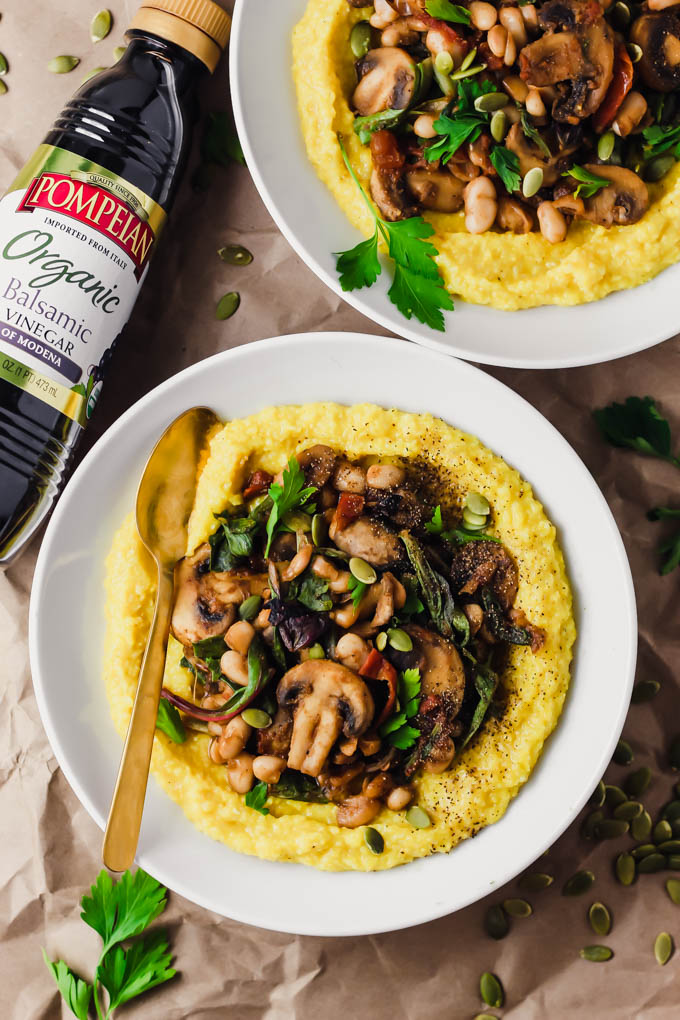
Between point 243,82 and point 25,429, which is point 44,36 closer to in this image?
point 243,82

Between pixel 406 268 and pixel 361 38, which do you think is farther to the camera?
pixel 361 38

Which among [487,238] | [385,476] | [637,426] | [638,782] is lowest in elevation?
[638,782]

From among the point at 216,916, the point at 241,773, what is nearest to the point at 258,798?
the point at 241,773

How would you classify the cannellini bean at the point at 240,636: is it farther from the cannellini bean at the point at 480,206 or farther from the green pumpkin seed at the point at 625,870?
the green pumpkin seed at the point at 625,870

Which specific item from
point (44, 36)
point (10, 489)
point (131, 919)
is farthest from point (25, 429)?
point (131, 919)

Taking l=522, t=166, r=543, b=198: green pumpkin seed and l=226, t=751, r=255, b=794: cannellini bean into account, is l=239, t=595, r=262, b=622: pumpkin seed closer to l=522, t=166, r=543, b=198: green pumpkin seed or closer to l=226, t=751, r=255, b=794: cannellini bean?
l=226, t=751, r=255, b=794: cannellini bean

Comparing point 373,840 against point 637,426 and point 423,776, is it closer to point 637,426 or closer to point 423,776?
point 423,776

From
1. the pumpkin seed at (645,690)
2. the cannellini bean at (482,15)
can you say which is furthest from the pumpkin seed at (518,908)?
the cannellini bean at (482,15)

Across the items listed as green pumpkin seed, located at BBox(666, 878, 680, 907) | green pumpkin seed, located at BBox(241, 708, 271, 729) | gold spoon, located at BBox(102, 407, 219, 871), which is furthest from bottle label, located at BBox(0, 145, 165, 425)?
green pumpkin seed, located at BBox(666, 878, 680, 907)
